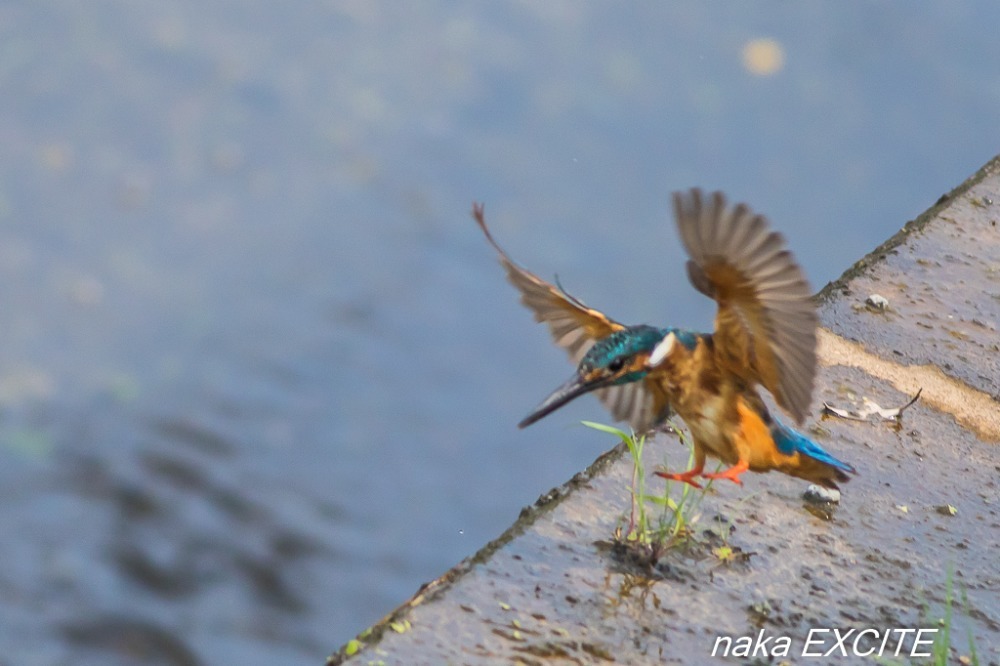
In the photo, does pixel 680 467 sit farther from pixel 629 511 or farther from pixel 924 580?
pixel 924 580

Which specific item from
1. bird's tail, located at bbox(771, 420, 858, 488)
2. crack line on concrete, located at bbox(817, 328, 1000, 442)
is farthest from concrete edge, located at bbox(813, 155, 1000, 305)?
bird's tail, located at bbox(771, 420, 858, 488)

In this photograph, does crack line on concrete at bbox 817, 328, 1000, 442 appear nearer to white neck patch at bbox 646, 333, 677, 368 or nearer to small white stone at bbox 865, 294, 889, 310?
small white stone at bbox 865, 294, 889, 310

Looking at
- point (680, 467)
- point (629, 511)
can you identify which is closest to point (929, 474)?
point (680, 467)

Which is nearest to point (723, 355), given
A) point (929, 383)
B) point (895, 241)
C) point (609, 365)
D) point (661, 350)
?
point (661, 350)

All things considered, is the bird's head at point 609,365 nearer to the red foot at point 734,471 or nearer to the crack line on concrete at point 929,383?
the red foot at point 734,471

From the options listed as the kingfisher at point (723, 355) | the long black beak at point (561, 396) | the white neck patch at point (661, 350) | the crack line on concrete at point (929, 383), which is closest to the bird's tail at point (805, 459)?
the kingfisher at point (723, 355)
